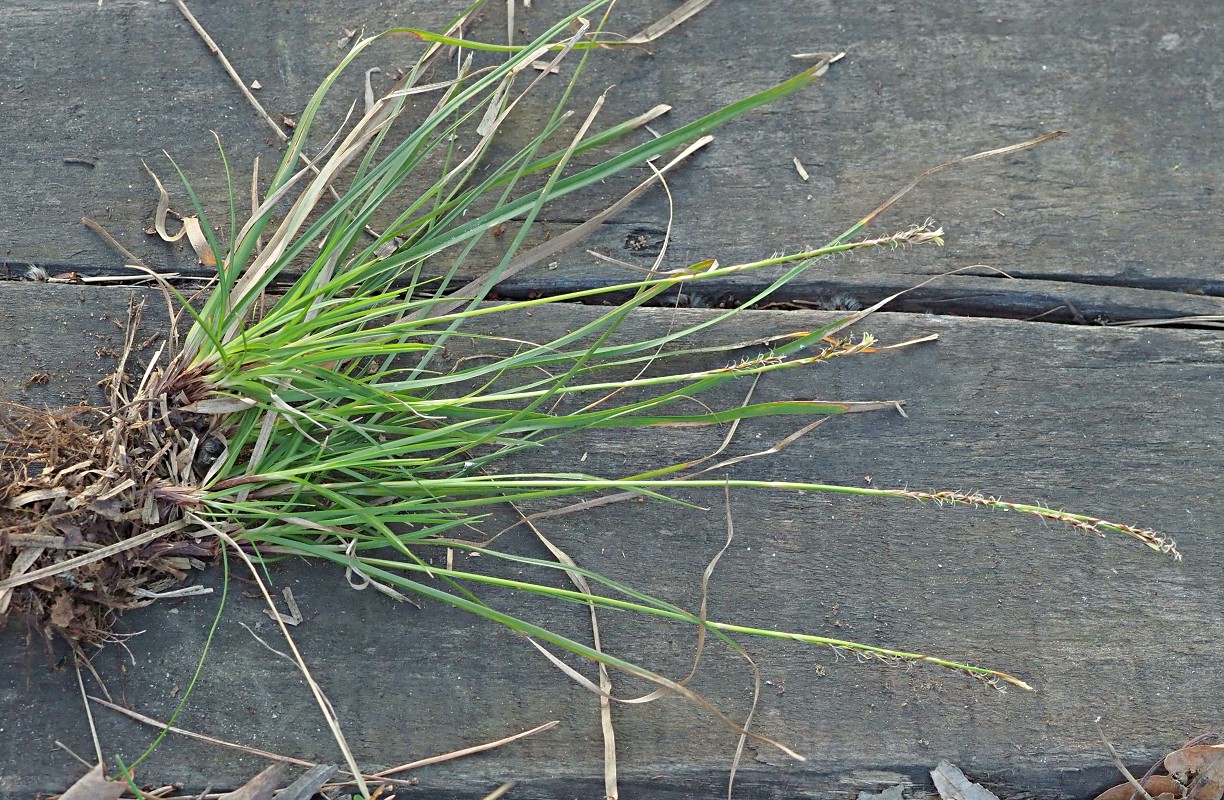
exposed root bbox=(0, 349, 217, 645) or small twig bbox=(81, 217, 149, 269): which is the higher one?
small twig bbox=(81, 217, 149, 269)

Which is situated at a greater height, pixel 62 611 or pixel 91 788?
pixel 62 611

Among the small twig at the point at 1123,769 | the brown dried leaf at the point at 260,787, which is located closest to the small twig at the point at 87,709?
the brown dried leaf at the point at 260,787

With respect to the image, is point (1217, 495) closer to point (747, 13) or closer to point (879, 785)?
point (879, 785)

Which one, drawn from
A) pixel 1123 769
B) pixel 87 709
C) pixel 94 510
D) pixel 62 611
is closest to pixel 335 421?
pixel 94 510

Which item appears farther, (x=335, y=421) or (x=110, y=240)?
(x=110, y=240)

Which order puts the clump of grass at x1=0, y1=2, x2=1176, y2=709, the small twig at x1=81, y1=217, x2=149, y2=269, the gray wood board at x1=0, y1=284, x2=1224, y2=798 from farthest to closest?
the small twig at x1=81, y1=217, x2=149, y2=269, the gray wood board at x1=0, y1=284, x2=1224, y2=798, the clump of grass at x1=0, y1=2, x2=1176, y2=709

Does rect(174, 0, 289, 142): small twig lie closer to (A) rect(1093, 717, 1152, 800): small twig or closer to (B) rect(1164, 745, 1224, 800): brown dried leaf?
(A) rect(1093, 717, 1152, 800): small twig

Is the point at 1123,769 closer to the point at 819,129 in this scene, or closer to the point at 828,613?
the point at 828,613

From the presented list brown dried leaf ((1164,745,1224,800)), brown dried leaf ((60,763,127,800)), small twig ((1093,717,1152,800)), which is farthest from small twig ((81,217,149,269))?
brown dried leaf ((1164,745,1224,800))
